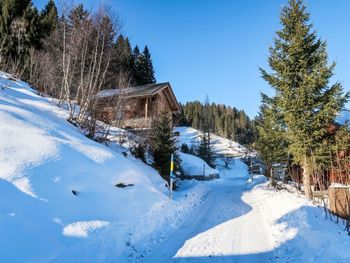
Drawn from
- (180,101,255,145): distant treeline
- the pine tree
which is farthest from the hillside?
(180,101,255,145): distant treeline

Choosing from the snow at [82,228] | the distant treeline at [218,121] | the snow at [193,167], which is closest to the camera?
the snow at [82,228]

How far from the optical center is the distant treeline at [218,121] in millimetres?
103312

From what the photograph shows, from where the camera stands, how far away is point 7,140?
7.80m

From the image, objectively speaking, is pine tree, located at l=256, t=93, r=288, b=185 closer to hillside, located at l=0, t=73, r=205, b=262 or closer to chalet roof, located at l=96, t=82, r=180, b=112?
hillside, located at l=0, t=73, r=205, b=262

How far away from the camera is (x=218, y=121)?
110m

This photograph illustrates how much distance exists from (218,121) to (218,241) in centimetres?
10443

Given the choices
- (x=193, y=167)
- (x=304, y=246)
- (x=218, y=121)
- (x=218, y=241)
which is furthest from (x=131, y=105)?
(x=218, y=121)

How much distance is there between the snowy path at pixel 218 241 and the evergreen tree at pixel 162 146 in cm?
681

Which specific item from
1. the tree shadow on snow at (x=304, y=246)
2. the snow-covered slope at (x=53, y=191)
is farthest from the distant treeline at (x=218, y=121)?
the tree shadow on snow at (x=304, y=246)

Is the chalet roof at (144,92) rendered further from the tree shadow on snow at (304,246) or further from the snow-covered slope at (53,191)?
the tree shadow on snow at (304,246)

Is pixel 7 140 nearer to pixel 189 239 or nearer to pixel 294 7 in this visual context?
pixel 189 239

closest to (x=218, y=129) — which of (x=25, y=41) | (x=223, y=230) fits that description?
(x=25, y=41)

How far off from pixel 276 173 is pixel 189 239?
1573 centimetres

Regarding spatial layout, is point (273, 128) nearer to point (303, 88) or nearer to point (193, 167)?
point (303, 88)
